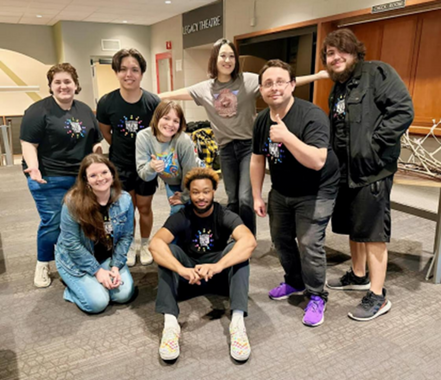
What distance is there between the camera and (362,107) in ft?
5.91

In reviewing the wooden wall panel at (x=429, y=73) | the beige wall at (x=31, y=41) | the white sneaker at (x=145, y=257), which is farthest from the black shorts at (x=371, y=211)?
the beige wall at (x=31, y=41)

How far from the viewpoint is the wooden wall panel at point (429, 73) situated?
141 inches

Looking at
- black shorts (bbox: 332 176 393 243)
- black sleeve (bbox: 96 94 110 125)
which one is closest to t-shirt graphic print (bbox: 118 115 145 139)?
black sleeve (bbox: 96 94 110 125)

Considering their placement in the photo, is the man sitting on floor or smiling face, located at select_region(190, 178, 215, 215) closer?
the man sitting on floor

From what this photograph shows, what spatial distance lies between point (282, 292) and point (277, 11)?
416 cm

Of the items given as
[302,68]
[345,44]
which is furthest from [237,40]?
[345,44]

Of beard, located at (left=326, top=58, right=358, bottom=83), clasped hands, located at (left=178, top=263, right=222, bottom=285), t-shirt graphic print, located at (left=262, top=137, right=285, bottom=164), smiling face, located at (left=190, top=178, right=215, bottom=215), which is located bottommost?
clasped hands, located at (left=178, top=263, right=222, bottom=285)

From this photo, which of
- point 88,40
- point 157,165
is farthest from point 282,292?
point 88,40

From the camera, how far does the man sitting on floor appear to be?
175 centimetres

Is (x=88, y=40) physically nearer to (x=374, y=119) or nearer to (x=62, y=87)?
(x=62, y=87)

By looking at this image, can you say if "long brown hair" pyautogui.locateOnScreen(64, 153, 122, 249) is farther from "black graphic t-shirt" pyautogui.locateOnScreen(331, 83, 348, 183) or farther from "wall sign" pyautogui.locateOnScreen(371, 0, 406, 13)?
"wall sign" pyautogui.locateOnScreen(371, 0, 406, 13)

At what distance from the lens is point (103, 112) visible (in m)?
2.37

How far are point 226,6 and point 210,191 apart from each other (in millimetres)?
5007

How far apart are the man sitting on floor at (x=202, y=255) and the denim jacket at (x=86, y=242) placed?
0.31m
